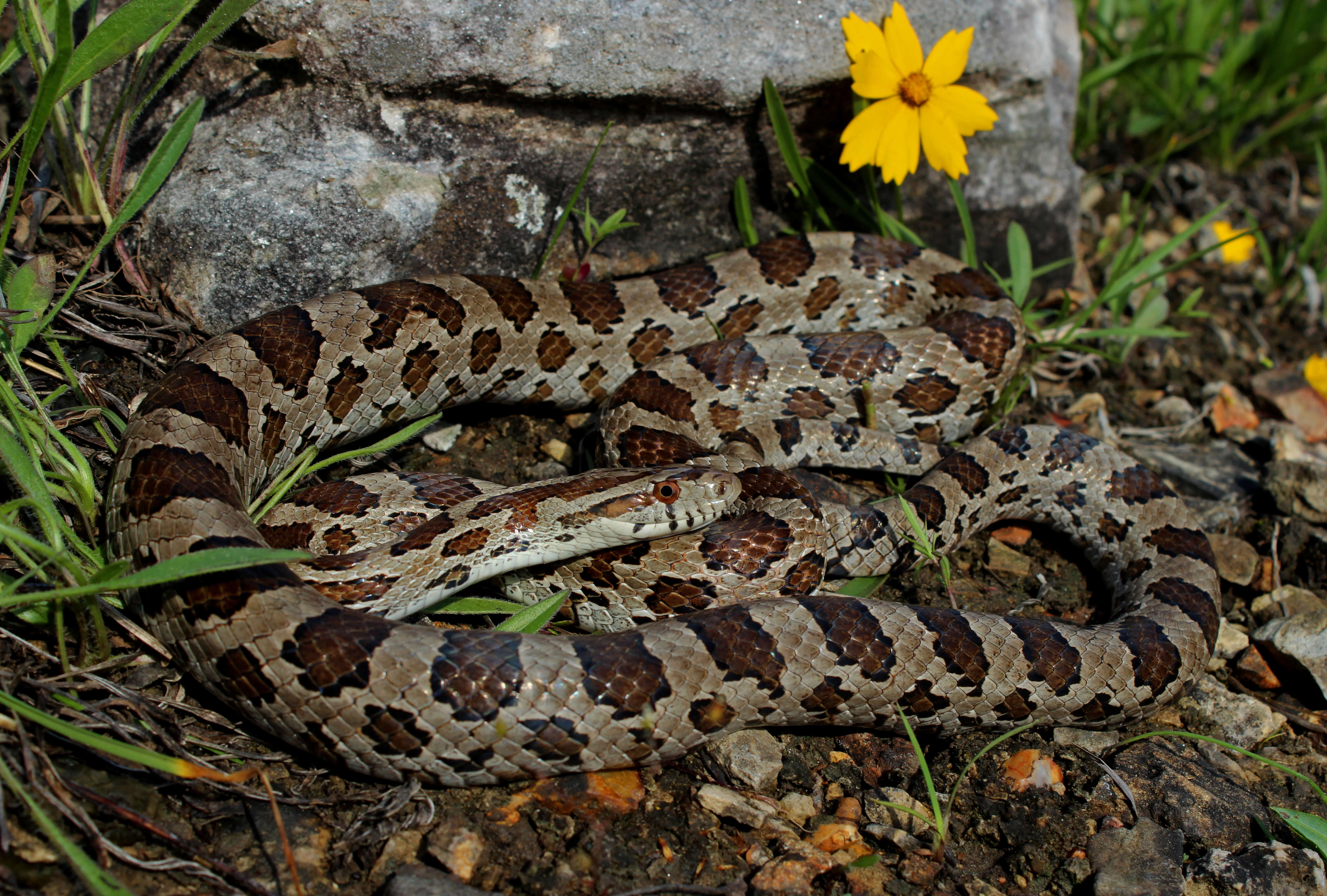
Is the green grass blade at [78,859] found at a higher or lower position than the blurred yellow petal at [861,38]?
lower

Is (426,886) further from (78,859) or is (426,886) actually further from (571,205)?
(571,205)

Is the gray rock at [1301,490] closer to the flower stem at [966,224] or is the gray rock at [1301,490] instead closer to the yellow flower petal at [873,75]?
the flower stem at [966,224]

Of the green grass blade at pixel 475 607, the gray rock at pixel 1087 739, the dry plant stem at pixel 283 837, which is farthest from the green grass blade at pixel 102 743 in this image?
the gray rock at pixel 1087 739

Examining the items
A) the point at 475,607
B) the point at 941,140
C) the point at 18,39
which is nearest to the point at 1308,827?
the point at 475,607

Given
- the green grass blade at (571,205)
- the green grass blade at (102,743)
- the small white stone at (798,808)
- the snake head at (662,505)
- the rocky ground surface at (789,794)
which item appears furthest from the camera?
the green grass blade at (571,205)

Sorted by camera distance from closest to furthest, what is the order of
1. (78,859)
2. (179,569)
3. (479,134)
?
(78,859) → (179,569) → (479,134)

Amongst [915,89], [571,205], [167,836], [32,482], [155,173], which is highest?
[915,89]

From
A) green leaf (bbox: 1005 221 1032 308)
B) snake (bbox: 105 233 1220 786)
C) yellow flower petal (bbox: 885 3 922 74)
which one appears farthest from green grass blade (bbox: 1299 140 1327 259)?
yellow flower petal (bbox: 885 3 922 74)
